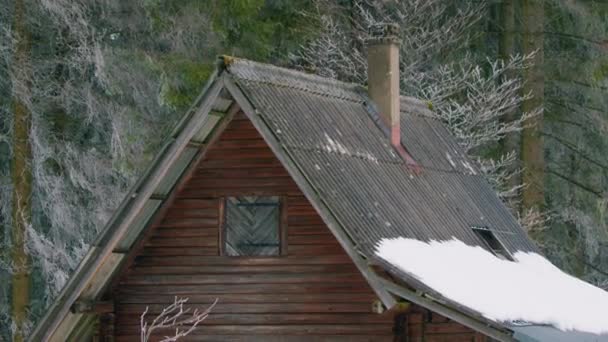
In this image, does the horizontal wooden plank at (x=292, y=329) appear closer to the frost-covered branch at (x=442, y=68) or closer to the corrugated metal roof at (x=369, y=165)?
the corrugated metal roof at (x=369, y=165)

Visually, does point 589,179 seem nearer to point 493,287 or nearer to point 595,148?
point 595,148

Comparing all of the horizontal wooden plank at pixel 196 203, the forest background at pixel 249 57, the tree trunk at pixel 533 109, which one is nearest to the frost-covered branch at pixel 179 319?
the horizontal wooden plank at pixel 196 203

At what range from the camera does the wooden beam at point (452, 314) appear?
17.0 metres

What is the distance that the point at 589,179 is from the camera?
3491cm

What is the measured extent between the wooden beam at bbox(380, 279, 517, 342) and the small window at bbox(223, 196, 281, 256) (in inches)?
94.6

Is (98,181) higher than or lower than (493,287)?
higher

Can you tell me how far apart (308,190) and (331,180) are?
2.20 feet

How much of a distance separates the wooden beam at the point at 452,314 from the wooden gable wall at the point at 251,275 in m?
1.38

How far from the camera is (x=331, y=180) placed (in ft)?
61.0

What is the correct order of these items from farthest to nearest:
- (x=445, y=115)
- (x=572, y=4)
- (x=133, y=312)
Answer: (x=572, y=4)
(x=445, y=115)
(x=133, y=312)

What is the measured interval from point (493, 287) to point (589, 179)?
1682 centimetres

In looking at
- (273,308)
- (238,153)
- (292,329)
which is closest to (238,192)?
(238,153)

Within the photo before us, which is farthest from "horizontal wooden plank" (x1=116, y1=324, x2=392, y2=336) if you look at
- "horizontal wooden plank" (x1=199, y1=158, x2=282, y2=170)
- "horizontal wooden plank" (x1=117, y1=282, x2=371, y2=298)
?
"horizontal wooden plank" (x1=199, y1=158, x2=282, y2=170)

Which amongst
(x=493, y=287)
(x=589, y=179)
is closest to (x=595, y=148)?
(x=589, y=179)
